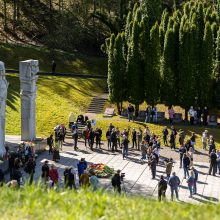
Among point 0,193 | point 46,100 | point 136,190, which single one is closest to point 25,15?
point 46,100

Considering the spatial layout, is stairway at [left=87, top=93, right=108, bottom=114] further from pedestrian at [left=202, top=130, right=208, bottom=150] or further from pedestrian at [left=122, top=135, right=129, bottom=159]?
pedestrian at [left=122, top=135, right=129, bottom=159]

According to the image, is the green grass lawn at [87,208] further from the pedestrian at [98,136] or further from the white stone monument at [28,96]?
the pedestrian at [98,136]

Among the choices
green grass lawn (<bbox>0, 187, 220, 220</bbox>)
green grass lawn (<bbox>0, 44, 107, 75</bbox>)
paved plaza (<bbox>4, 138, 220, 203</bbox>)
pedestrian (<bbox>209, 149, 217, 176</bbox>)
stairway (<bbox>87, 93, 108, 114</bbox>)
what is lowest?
paved plaza (<bbox>4, 138, 220, 203</bbox>)

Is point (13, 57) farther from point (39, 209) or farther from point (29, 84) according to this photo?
point (39, 209)

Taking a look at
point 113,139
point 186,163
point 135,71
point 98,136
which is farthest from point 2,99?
point 135,71

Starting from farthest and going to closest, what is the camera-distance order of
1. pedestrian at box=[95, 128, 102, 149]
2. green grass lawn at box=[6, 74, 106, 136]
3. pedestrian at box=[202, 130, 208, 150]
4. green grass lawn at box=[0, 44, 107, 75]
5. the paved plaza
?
1. green grass lawn at box=[0, 44, 107, 75]
2. green grass lawn at box=[6, 74, 106, 136]
3. pedestrian at box=[202, 130, 208, 150]
4. pedestrian at box=[95, 128, 102, 149]
5. the paved plaza

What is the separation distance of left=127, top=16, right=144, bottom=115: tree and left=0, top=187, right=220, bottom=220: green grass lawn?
Result: 29197 millimetres

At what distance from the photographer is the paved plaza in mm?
25828

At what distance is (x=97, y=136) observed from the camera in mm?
34625

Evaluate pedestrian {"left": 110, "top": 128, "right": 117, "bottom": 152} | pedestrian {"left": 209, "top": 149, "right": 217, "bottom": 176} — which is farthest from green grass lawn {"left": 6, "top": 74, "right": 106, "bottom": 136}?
pedestrian {"left": 209, "top": 149, "right": 217, "bottom": 176}

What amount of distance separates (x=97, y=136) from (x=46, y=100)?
447 inches

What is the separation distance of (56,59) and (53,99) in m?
15.3

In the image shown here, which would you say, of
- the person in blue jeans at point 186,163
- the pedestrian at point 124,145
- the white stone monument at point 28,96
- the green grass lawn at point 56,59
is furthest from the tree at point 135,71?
the green grass lawn at point 56,59

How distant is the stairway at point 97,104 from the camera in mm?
45156
